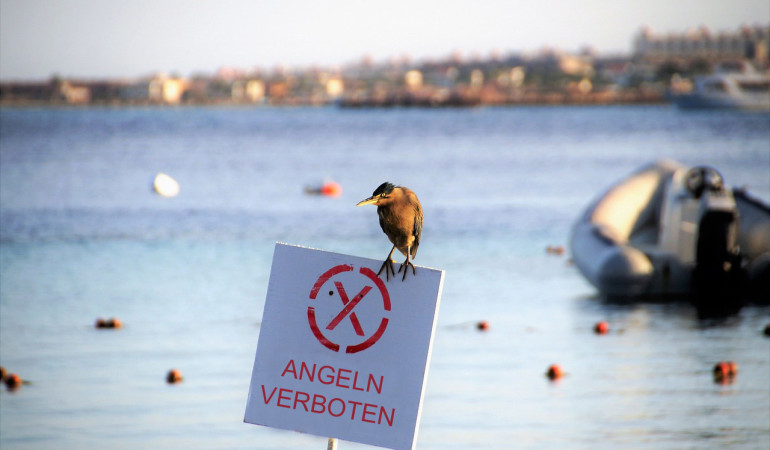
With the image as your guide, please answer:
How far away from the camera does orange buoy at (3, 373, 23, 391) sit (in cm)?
860

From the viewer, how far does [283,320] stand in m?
4.15

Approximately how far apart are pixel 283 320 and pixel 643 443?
151 inches

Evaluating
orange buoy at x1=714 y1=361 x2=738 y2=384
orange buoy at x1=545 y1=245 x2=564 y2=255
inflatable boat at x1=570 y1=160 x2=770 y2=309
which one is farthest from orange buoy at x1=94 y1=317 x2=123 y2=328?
orange buoy at x1=545 y1=245 x2=564 y2=255

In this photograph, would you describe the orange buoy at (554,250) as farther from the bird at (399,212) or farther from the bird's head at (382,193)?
the bird's head at (382,193)

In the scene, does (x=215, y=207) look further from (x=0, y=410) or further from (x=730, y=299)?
(x=0, y=410)

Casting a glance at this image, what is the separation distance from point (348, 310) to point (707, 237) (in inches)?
333

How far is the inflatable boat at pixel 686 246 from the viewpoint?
11789 millimetres

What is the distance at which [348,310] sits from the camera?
4.09 m

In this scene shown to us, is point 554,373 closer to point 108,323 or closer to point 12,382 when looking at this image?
point 12,382

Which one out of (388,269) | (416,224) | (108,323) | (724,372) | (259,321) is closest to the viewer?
(388,269)

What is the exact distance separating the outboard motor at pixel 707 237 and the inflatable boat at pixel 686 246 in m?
0.01

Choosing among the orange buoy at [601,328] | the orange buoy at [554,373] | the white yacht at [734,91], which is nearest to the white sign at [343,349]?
the orange buoy at [554,373]

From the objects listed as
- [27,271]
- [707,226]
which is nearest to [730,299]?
[707,226]

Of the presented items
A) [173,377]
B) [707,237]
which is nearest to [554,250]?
[707,237]
